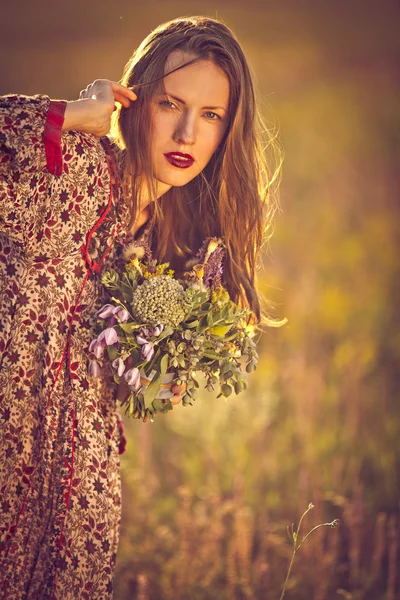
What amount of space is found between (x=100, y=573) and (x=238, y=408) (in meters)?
2.15

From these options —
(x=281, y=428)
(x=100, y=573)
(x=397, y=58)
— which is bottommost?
(x=100, y=573)

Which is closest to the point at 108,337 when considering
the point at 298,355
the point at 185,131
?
the point at 185,131

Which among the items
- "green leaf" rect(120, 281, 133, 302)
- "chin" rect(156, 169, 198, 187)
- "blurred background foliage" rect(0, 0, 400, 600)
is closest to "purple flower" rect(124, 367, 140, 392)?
"green leaf" rect(120, 281, 133, 302)

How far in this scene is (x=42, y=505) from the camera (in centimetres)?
207

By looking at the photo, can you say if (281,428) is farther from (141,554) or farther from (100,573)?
(100,573)

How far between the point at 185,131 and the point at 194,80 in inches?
→ 6.2

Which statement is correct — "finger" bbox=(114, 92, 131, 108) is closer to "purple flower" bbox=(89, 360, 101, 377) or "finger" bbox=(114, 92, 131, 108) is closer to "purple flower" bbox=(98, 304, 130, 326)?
"purple flower" bbox=(98, 304, 130, 326)

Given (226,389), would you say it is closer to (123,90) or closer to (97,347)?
(97,347)

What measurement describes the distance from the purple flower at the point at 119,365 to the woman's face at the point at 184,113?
24.7 inches

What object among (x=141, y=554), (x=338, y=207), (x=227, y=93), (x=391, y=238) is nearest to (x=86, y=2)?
(x=338, y=207)

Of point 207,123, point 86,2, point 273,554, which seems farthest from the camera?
point 86,2

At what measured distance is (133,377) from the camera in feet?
6.42

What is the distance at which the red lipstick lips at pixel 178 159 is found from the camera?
7.34 ft

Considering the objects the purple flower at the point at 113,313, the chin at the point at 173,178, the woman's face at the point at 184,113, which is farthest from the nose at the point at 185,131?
the purple flower at the point at 113,313
